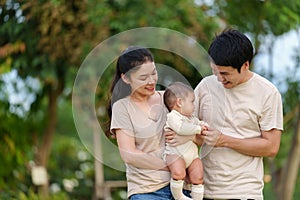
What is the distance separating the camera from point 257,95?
12.1 ft

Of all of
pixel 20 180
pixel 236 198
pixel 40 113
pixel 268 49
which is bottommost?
pixel 20 180

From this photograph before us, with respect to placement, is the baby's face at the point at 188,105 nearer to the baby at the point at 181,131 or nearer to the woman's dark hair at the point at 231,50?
the baby at the point at 181,131

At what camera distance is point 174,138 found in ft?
11.4

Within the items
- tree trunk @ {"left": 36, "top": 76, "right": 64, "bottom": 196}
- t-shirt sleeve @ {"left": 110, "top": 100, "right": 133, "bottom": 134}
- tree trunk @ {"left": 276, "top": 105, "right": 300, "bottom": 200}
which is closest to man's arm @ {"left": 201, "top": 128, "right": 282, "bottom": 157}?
t-shirt sleeve @ {"left": 110, "top": 100, "right": 133, "bottom": 134}

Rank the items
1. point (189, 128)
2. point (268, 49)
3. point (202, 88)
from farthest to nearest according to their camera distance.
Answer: point (268, 49) < point (202, 88) < point (189, 128)

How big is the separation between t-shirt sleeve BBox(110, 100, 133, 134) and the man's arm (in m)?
0.35

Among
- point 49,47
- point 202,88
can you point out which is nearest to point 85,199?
point 49,47

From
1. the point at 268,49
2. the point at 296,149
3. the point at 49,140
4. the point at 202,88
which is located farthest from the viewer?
the point at 49,140

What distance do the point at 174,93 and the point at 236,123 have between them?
1.25 ft

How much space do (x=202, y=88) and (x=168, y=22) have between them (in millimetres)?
4486

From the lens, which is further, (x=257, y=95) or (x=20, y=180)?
(x=20, y=180)

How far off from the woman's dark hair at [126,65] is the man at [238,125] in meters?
0.33

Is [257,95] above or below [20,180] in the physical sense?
above

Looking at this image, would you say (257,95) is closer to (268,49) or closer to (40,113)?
(268,49)
